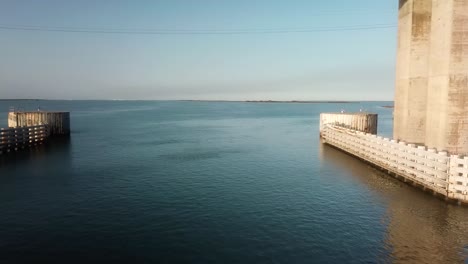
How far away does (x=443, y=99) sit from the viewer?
901 inches

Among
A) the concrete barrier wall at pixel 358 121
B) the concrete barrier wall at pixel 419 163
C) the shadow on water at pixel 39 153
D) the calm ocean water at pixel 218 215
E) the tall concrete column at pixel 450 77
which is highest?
the tall concrete column at pixel 450 77

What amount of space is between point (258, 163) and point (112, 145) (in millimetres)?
20788

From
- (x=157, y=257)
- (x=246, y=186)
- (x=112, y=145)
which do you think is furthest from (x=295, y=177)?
(x=112, y=145)

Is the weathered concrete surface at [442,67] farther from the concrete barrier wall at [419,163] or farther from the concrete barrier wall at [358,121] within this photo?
the concrete barrier wall at [358,121]

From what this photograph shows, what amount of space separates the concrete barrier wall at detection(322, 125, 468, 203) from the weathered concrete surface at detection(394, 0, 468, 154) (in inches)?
84.4

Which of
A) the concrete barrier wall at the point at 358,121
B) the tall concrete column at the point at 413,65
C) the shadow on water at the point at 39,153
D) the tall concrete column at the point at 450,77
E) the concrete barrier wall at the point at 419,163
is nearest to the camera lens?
the concrete barrier wall at the point at 419,163

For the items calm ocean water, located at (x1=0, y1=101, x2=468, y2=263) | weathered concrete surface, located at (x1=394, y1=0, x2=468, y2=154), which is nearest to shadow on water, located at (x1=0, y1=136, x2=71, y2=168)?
calm ocean water, located at (x1=0, y1=101, x2=468, y2=263)

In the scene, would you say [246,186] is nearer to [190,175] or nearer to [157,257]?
[190,175]

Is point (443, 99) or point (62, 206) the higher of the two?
point (443, 99)

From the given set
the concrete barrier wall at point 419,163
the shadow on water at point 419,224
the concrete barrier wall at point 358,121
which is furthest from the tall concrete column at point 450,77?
the concrete barrier wall at point 358,121

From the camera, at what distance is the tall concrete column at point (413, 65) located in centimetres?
3006

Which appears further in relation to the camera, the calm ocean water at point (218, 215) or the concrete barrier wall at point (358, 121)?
the concrete barrier wall at point (358, 121)

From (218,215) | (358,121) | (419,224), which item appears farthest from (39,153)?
(358,121)

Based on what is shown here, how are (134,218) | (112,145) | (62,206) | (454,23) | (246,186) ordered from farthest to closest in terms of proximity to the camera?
(112,145) → (246,186) → (454,23) → (62,206) → (134,218)
